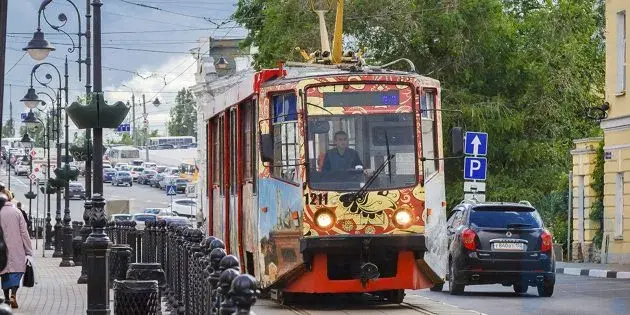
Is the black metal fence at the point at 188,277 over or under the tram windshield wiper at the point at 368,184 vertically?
Result: under

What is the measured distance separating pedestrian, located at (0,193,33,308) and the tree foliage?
35391 mm

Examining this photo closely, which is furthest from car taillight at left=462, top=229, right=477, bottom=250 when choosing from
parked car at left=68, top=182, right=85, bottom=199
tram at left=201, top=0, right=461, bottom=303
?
parked car at left=68, top=182, right=85, bottom=199

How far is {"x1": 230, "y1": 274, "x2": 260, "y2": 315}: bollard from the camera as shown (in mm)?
7574

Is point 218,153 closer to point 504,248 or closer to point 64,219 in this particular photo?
point 504,248

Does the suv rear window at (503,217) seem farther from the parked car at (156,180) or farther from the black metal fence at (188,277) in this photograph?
the parked car at (156,180)

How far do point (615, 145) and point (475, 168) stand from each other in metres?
8.96

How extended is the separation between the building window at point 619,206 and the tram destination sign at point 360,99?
23.8 metres

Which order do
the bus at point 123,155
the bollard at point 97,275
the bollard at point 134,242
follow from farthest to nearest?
the bus at point 123,155 < the bollard at point 134,242 < the bollard at point 97,275

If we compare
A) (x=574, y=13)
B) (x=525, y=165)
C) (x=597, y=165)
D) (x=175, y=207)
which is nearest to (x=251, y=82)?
(x=597, y=165)

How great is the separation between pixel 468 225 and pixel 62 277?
1234 centimetres

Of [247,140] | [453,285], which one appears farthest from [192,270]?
[453,285]

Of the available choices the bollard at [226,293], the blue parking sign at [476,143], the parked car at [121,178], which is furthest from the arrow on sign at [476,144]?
the parked car at [121,178]

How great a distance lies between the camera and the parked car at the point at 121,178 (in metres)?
146

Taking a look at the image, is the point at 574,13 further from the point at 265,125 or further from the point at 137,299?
the point at 137,299
